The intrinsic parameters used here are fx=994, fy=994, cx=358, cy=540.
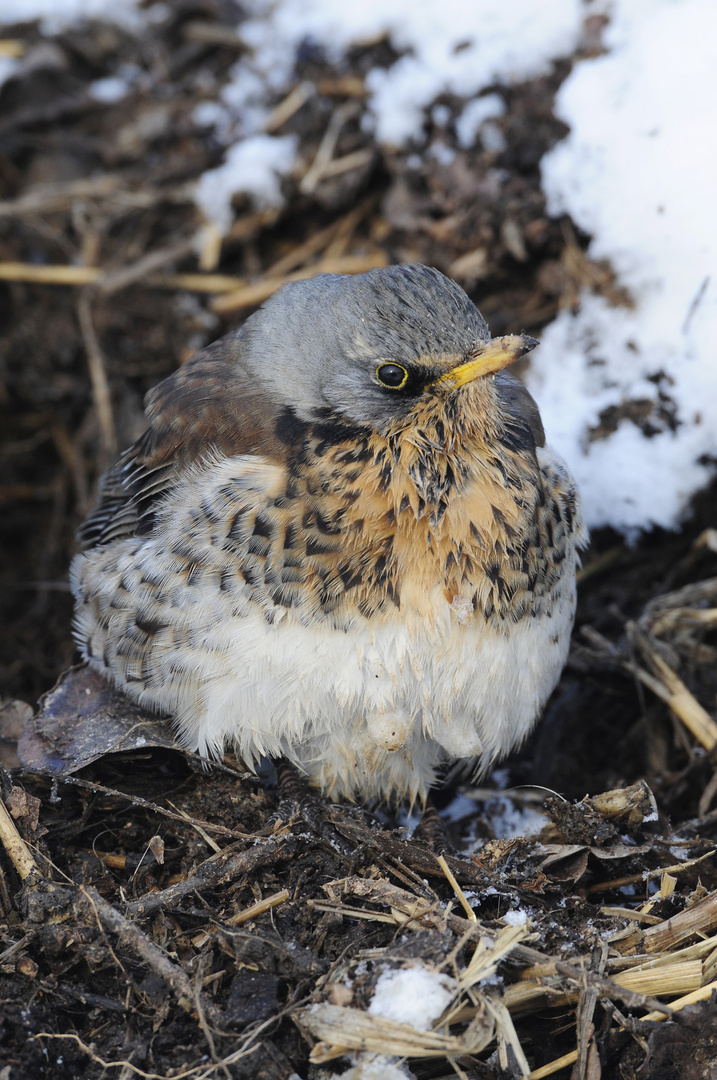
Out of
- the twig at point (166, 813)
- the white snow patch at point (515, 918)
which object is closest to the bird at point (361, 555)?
the twig at point (166, 813)

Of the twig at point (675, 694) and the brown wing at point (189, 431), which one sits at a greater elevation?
the brown wing at point (189, 431)

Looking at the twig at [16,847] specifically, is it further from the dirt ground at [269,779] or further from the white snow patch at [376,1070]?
the white snow patch at [376,1070]

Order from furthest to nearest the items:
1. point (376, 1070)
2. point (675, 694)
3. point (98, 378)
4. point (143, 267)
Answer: point (143, 267) < point (98, 378) < point (675, 694) < point (376, 1070)

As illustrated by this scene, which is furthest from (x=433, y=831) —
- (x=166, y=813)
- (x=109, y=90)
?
(x=109, y=90)

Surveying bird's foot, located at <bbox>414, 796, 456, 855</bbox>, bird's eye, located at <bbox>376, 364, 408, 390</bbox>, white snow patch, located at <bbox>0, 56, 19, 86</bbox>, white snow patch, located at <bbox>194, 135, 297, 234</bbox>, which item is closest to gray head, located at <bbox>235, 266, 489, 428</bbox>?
bird's eye, located at <bbox>376, 364, 408, 390</bbox>

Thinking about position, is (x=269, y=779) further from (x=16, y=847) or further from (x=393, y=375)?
(x=393, y=375)

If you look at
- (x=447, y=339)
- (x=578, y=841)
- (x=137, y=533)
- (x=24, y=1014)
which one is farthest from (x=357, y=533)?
(x=24, y=1014)
